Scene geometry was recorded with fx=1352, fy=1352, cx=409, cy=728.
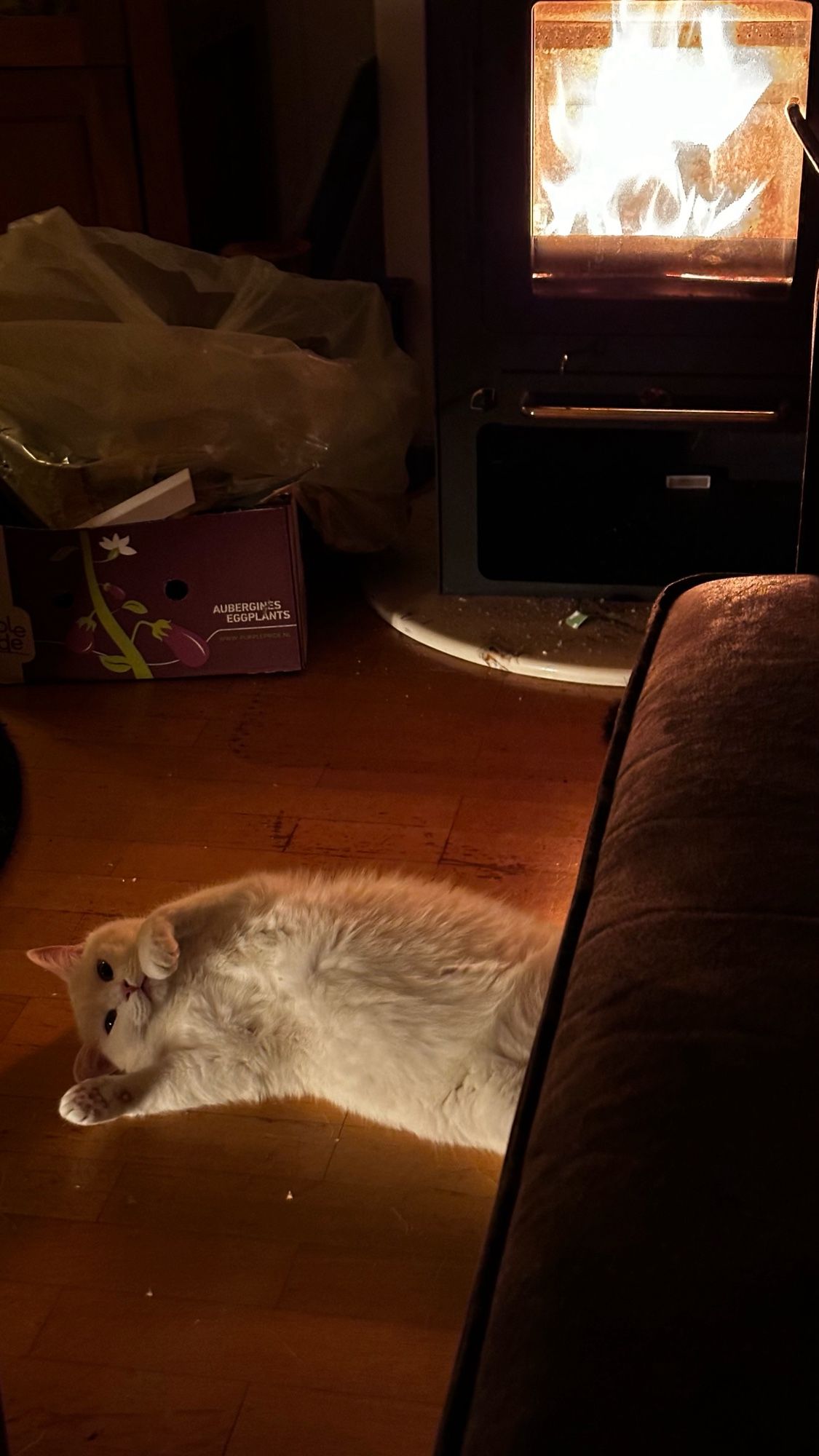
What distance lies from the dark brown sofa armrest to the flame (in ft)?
4.20

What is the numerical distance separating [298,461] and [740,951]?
1.52m

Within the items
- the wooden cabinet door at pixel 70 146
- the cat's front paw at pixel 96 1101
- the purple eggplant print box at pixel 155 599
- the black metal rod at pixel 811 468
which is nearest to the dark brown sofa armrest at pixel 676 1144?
the black metal rod at pixel 811 468

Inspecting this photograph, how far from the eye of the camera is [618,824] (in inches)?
28.3

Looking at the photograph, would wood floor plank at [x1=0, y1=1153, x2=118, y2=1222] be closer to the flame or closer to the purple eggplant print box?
the purple eggplant print box

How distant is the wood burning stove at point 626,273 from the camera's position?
175 cm

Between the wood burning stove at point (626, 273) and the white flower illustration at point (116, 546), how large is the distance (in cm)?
48

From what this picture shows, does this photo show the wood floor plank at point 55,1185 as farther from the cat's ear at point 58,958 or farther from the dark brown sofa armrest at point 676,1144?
the dark brown sofa armrest at point 676,1144

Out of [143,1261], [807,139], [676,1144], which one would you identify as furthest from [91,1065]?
[807,139]

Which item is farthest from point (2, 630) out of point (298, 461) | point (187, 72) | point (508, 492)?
point (187, 72)

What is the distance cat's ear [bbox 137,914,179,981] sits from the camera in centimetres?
124

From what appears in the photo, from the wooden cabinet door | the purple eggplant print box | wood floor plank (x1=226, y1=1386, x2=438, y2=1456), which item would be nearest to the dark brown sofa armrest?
wood floor plank (x1=226, y1=1386, x2=438, y2=1456)

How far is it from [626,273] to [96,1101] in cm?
129

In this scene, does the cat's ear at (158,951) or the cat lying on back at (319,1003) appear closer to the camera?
the cat lying on back at (319,1003)

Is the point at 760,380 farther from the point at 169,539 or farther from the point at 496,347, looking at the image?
the point at 169,539
